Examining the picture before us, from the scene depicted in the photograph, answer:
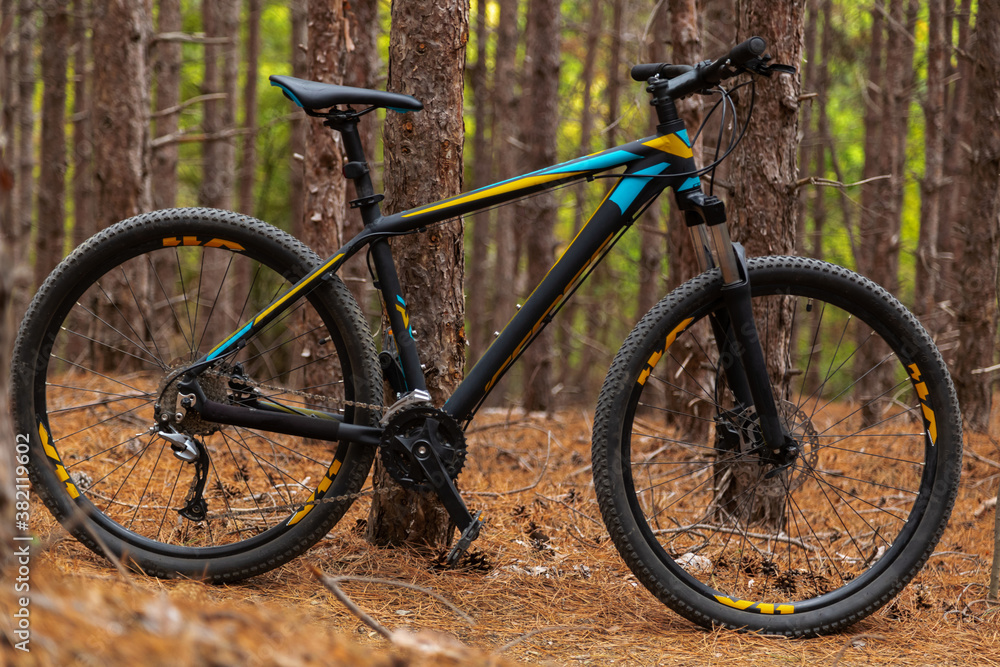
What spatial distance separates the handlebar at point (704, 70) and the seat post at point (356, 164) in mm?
864

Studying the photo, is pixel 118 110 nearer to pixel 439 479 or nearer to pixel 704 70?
pixel 439 479

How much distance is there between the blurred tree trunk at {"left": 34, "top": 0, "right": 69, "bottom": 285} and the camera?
8.12 m

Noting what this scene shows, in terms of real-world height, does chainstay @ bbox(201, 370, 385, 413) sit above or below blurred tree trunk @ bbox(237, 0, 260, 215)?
below

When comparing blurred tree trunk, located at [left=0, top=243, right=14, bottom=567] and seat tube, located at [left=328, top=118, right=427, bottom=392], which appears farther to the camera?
seat tube, located at [left=328, top=118, right=427, bottom=392]

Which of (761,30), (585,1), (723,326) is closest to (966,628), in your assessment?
(723,326)

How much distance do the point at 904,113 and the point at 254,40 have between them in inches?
336

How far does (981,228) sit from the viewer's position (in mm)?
5039

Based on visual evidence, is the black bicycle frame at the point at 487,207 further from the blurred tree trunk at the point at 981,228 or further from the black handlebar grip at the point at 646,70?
the blurred tree trunk at the point at 981,228

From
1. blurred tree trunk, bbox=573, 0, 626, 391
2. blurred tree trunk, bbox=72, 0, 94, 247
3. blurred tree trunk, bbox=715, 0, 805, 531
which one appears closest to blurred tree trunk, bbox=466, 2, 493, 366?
blurred tree trunk, bbox=573, 0, 626, 391

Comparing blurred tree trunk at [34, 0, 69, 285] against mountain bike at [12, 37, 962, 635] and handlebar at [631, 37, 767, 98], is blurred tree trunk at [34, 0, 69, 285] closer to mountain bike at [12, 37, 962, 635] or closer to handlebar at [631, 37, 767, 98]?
mountain bike at [12, 37, 962, 635]

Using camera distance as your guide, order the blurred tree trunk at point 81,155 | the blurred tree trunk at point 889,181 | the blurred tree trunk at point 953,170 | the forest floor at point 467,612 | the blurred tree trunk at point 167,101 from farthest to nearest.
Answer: the blurred tree trunk at point 81,155
the blurred tree trunk at point 167,101
the blurred tree trunk at point 889,181
the blurred tree trunk at point 953,170
the forest floor at point 467,612

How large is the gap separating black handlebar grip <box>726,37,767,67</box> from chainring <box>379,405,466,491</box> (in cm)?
132

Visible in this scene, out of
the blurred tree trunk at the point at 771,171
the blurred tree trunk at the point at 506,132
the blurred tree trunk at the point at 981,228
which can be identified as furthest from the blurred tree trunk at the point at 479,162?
the blurred tree trunk at the point at 771,171

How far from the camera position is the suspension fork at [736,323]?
234 cm
